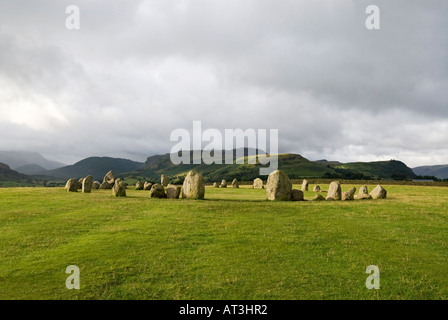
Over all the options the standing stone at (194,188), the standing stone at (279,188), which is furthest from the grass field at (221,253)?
the standing stone at (279,188)

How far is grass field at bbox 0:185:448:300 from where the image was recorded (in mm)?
10297

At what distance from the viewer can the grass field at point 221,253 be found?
10.3m

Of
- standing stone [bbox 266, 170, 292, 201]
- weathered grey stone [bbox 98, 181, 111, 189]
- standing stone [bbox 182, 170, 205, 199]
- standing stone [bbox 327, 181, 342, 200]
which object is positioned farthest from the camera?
weathered grey stone [bbox 98, 181, 111, 189]

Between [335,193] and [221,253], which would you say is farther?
[335,193]

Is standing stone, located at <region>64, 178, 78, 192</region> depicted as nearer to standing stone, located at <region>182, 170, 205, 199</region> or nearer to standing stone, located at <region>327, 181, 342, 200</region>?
standing stone, located at <region>182, 170, 205, 199</region>

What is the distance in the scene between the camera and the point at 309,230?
59.9 ft

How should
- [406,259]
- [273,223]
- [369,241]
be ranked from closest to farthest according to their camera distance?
[406,259], [369,241], [273,223]

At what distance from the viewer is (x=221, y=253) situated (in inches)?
544

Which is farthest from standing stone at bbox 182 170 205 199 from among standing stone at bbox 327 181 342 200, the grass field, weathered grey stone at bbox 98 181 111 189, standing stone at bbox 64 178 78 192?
weathered grey stone at bbox 98 181 111 189

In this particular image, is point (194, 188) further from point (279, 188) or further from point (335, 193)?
point (335, 193)

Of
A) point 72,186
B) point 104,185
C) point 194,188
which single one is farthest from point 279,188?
point 104,185
